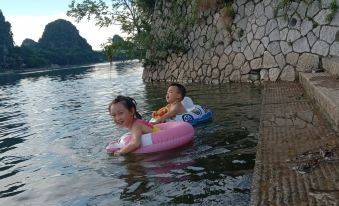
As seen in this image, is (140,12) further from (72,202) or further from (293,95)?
(72,202)

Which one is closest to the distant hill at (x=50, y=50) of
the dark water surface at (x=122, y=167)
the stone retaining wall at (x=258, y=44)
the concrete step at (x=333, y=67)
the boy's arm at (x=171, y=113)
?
the stone retaining wall at (x=258, y=44)

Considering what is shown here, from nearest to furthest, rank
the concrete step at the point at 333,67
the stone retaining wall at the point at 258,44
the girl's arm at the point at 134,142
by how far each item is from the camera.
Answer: the girl's arm at the point at 134,142 < the concrete step at the point at 333,67 < the stone retaining wall at the point at 258,44

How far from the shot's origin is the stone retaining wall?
12180mm

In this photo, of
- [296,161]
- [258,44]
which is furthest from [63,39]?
[296,161]

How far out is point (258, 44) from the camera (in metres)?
14.1

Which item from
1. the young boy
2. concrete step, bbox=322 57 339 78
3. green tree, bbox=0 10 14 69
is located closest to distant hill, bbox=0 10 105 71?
green tree, bbox=0 10 14 69

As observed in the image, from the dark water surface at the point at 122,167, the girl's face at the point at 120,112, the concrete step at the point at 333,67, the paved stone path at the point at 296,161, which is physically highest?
the concrete step at the point at 333,67

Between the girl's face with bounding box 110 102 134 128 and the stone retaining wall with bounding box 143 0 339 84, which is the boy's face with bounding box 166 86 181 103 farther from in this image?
the stone retaining wall with bounding box 143 0 339 84

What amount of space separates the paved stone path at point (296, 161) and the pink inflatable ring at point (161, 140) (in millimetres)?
1266

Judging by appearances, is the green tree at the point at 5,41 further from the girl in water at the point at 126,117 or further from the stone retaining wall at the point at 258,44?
the girl in water at the point at 126,117

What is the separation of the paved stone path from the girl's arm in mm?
1874

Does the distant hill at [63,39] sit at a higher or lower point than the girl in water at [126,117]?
higher

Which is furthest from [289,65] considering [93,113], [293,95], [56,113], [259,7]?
[56,113]

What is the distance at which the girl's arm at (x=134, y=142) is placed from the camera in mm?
6227
